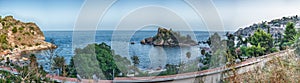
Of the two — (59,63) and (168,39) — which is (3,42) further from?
(168,39)

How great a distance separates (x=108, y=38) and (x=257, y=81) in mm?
1505

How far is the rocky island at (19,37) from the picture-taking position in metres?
3.17

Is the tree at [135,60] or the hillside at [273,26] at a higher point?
the hillside at [273,26]

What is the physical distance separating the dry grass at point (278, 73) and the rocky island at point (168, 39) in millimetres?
764

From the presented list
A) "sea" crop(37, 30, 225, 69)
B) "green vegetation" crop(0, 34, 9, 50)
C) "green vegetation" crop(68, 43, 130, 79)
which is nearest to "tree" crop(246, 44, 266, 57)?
"sea" crop(37, 30, 225, 69)

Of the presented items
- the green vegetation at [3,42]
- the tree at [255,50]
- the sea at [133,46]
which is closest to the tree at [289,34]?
the tree at [255,50]

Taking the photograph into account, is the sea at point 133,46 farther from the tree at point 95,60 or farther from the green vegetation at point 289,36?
the green vegetation at point 289,36

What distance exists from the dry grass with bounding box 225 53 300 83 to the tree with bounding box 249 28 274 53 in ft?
1.69

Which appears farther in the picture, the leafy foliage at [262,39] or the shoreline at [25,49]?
the leafy foliage at [262,39]

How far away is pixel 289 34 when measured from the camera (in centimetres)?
331

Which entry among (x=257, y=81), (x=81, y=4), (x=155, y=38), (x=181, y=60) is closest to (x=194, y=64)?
(x=181, y=60)

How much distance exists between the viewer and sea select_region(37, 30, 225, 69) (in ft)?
10.2

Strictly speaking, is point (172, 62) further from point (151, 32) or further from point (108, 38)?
point (108, 38)

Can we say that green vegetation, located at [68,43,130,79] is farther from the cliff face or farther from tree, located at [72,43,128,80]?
the cliff face
